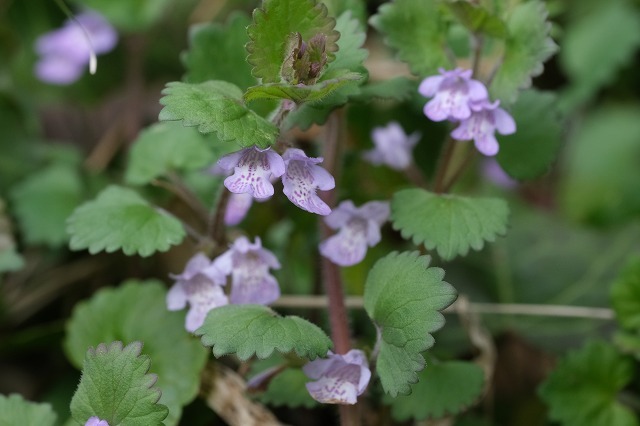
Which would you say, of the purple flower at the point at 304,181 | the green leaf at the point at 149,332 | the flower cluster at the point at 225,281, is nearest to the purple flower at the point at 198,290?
the flower cluster at the point at 225,281

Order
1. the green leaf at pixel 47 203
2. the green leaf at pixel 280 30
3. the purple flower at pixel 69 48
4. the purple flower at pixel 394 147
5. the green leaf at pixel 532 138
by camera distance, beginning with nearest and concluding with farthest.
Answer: the green leaf at pixel 280 30
the green leaf at pixel 532 138
the purple flower at pixel 394 147
the green leaf at pixel 47 203
the purple flower at pixel 69 48

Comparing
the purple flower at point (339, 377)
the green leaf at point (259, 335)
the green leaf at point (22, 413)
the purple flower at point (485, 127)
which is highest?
the purple flower at point (485, 127)

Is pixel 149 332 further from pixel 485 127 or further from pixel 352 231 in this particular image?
pixel 485 127

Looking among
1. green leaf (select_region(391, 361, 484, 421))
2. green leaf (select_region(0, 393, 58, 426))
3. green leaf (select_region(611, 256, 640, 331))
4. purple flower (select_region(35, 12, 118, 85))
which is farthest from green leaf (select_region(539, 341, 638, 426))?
purple flower (select_region(35, 12, 118, 85))

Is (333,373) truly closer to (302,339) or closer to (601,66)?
(302,339)

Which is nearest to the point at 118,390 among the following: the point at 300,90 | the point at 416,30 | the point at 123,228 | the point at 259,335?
the point at 259,335

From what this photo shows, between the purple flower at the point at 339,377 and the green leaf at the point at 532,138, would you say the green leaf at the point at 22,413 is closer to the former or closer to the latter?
the purple flower at the point at 339,377
